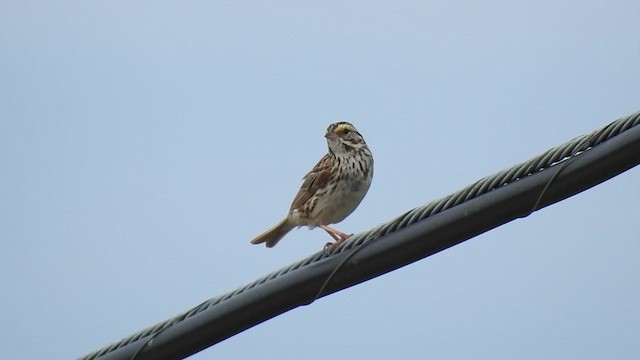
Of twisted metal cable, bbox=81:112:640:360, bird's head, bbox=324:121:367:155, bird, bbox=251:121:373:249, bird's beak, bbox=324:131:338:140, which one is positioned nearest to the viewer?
twisted metal cable, bbox=81:112:640:360

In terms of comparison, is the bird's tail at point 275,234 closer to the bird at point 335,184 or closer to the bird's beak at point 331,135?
the bird at point 335,184

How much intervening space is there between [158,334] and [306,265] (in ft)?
2.84

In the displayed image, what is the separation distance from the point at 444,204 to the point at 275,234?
481 cm

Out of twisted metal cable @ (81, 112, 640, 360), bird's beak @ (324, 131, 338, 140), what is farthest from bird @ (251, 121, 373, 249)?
twisted metal cable @ (81, 112, 640, 360)

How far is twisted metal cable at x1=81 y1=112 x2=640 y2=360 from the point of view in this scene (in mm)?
6461

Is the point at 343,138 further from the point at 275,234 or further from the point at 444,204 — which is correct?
the point at 444,204

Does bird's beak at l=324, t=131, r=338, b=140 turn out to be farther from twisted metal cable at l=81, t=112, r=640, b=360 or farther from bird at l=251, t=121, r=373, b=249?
twisted metal cable at l=81, t=112, r=640, b=360

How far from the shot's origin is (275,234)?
11391 mm

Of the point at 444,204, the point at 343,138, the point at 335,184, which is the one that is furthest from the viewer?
the point at 343,138

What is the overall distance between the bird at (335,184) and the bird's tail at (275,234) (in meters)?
0.10

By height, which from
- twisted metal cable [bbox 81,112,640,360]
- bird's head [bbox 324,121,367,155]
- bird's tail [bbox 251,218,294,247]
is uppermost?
bird's head [bbox 324,121,367,155]

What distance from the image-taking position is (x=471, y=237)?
664 centimetres

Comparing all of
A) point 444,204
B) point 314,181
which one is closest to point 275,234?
point 314,181

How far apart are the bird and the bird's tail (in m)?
0.10
